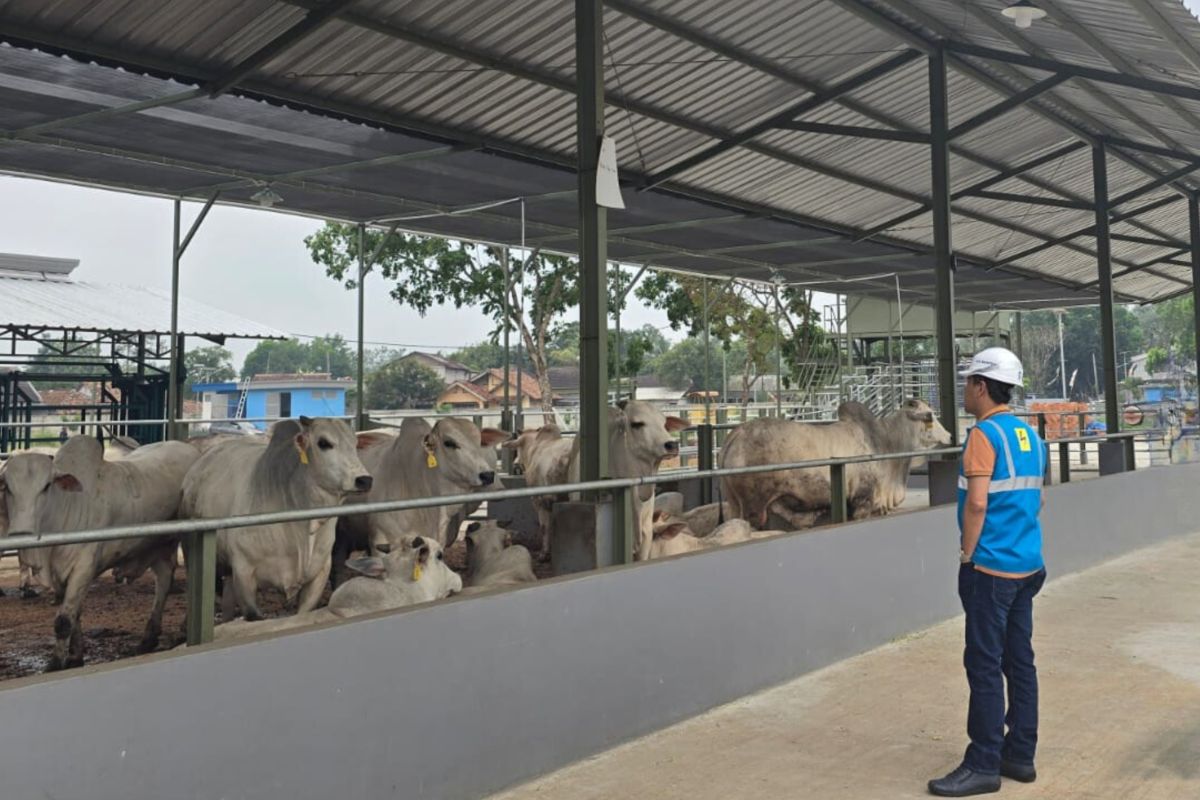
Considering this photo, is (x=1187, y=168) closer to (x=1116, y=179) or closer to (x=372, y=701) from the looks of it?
(x=1116, y=179)

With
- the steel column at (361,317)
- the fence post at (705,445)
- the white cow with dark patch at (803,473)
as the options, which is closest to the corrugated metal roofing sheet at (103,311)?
the steel column at (361,317)

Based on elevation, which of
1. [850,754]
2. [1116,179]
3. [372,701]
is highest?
[1116,179]

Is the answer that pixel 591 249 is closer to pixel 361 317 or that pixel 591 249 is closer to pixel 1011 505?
pixel 1011 505

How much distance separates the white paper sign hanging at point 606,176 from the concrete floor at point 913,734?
2804mm

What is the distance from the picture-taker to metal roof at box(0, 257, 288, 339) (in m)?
18.7

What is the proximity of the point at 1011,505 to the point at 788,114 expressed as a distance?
692 cm

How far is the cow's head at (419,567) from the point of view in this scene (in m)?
5.86

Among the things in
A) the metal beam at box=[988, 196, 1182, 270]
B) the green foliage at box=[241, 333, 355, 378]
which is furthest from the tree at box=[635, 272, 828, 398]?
the green foliage at box=[241, 333, 355, 378]

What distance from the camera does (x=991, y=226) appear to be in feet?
55.8

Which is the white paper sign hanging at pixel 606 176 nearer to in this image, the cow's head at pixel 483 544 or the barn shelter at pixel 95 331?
the cow's head at pixel 483 544

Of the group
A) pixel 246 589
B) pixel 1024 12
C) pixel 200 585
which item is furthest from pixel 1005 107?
pixel 200 585

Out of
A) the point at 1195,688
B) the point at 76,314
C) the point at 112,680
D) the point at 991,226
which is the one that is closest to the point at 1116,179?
the point at 991,226

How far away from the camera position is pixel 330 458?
246 inches

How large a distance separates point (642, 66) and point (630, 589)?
5.25 metres
